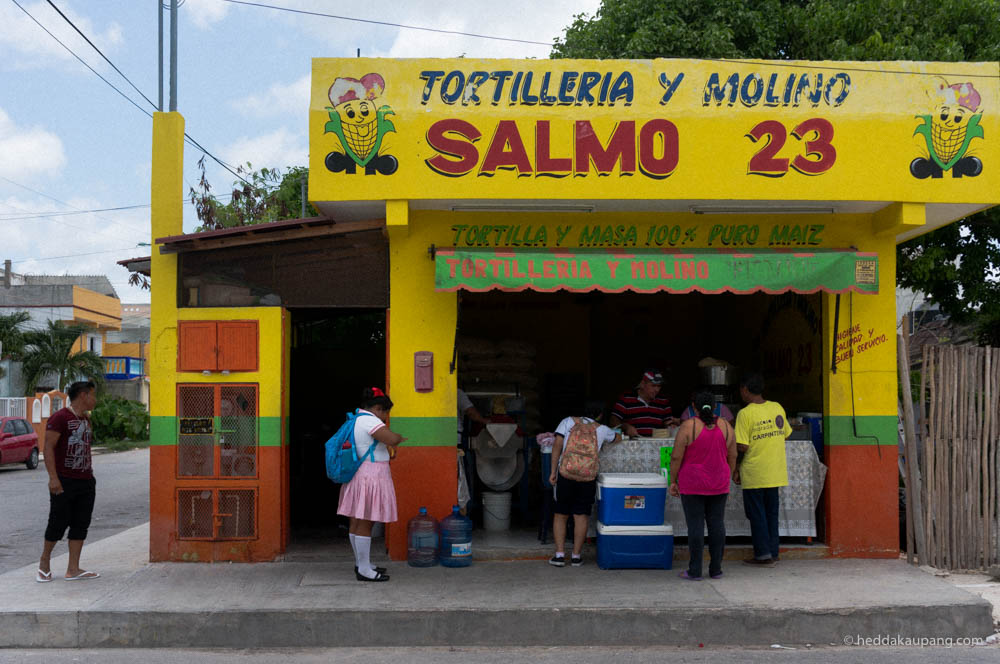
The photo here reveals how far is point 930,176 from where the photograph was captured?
8125 mm

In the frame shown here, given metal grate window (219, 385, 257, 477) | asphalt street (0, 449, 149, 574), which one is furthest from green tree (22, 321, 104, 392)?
metal grate window (219, 385, 257, 477)

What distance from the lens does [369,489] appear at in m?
7.65

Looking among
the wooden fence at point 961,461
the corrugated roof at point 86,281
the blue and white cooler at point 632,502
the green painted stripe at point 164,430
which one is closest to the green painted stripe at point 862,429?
the wooden fence at point 961,461

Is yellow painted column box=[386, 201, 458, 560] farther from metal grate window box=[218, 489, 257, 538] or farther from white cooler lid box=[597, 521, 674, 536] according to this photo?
white cooler lid box=[597, 521, 674, 536]

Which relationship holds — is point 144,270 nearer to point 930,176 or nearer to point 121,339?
point 930,176

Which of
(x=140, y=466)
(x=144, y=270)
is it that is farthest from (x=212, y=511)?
(x=140, y=466)

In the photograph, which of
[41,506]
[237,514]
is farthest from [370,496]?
[41,506]

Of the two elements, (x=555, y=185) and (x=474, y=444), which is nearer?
(x=555, y=185)

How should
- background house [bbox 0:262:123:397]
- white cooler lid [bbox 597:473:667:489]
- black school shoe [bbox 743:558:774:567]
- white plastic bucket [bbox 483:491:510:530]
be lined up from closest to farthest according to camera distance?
white cooler lid [bbox 597:473:667:489] → black school shoe [bbox 743:558:774:567] → white plastic bucket [bbox 483:491:510:530] → background house [bbox 0:262:123:397]

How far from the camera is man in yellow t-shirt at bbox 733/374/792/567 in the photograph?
809cm

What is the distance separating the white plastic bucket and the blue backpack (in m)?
2.16

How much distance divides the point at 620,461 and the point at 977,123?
467 centimetres

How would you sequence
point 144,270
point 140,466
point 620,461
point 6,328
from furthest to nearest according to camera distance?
1. point 6,328
2. point 140,466
3. point 144,270
4. point 620,461

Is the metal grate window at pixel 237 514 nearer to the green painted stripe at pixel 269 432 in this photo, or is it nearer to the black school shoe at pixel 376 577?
the green painted stripe at pixel 269 432
